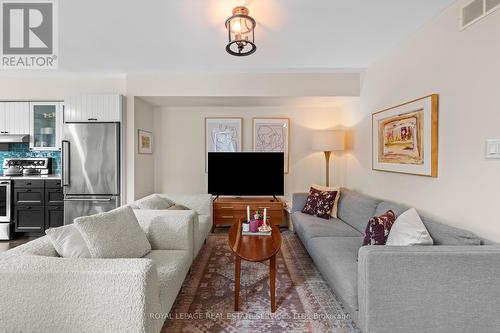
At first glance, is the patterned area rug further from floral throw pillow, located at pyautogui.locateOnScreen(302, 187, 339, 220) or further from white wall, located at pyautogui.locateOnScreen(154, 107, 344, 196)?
→ white wall, located at pyautogui.locateOnScreen(154, 107, 344, 196)

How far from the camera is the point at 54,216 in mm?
3621

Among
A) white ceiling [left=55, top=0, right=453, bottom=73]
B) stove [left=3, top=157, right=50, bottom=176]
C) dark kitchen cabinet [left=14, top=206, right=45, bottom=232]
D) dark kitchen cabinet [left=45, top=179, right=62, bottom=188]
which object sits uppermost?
white ceiling [left=55, top=0, right=453, bottom=73]

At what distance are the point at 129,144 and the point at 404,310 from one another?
3.66 m

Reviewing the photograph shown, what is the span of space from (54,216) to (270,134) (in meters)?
3.65

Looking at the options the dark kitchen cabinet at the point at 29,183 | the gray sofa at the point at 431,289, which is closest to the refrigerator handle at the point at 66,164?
the dark kitchen cabinet at the point at 29,183

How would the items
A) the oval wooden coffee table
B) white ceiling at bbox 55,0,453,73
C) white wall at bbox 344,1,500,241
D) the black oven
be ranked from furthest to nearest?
1. the black oven
2. white ceiling at bbox 55,0,453,73
3. the oval wooden coffee table
4. white wall at bbox 344,1,500,241

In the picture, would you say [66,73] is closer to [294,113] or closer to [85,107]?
[85,107]

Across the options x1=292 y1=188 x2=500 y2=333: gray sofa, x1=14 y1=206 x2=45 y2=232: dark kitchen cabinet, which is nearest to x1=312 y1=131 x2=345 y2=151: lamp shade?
x1=292 y1=188 x2=500 y2=333: gray sofa

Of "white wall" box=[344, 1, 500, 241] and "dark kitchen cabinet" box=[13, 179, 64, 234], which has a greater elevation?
"white wall" box=[344, 1, 500, 241]

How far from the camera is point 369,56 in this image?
9.91ft

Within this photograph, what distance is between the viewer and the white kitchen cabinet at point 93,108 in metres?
3.45

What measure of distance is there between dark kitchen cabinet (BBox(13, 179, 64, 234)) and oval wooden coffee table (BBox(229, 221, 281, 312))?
301cm

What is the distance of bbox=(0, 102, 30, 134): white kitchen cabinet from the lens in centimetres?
373

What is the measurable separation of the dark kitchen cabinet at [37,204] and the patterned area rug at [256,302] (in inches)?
99.3
